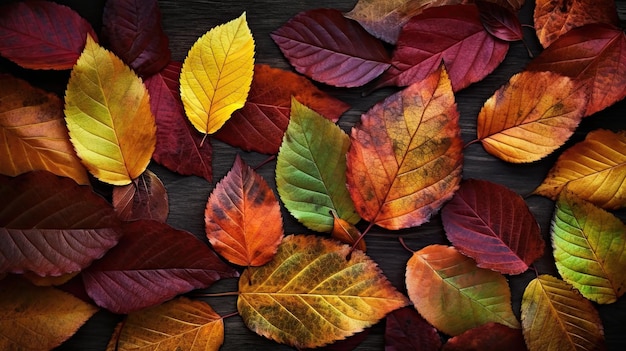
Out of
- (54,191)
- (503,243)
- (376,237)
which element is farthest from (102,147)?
(503,243)

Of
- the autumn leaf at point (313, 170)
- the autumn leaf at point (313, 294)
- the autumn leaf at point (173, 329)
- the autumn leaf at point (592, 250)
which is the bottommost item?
the autumn leaf at point (173, 329)

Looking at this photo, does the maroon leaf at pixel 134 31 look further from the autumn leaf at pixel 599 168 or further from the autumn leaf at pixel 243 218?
the autumn leaf at pixel 599 168

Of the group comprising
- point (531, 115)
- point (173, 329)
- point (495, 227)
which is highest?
point (531, 115)

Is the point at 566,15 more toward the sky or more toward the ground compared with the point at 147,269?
more toward the sky

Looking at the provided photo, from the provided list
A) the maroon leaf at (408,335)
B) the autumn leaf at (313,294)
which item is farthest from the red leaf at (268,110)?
the maroon leaf at (408,335)

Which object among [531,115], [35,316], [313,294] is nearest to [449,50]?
[531,115]

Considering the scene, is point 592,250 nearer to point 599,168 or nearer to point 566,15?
point 599,168

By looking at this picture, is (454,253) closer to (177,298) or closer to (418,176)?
(418,176)
